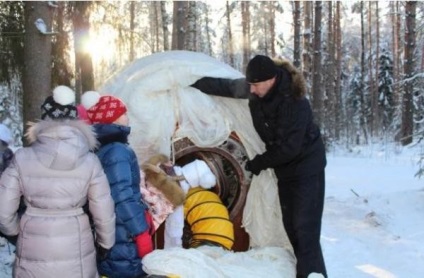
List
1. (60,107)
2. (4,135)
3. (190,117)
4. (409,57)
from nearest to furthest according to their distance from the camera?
(60,107) < (4,135) < (190,117) < (409,57)

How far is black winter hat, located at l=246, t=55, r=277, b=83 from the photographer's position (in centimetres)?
423

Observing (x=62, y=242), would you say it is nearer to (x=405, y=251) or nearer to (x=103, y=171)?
(x=103, y=171)

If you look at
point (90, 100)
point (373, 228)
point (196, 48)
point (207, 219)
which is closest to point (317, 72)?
point (196, 48)

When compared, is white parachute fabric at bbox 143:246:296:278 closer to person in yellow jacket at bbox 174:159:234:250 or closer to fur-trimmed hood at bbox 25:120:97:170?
person in yellow jacket at bbox 174:159:234:250

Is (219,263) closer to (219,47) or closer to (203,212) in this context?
(203,212)

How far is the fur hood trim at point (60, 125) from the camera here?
10.4 ft

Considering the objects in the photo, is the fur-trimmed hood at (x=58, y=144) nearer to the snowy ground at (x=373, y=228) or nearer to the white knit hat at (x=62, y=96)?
the white knit hat at (x=62, y=96)

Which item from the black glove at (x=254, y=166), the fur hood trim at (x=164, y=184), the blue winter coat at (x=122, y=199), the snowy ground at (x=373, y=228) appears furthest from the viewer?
the snowy ground at (x=373, y=228)

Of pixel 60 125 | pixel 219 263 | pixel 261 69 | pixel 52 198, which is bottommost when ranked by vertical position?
pixel 219 263

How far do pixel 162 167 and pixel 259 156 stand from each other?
84 cm

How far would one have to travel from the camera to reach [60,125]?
317cm

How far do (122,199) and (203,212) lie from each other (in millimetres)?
1383

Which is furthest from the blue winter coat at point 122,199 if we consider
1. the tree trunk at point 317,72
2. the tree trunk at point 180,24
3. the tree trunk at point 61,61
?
the tree trunk at point 317,72

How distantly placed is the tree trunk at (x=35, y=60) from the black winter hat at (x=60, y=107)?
170 cm
